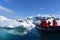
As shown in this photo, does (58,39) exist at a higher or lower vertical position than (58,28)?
lower

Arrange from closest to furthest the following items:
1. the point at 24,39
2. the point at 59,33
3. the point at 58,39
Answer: the point at 58,39 < the point at 59,33 < the point at 24,39

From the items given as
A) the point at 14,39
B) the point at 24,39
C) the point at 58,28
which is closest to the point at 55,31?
the point at 58,28

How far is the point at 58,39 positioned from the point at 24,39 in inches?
121

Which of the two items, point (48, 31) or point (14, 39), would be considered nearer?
point (48, 31)

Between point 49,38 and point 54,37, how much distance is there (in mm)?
433

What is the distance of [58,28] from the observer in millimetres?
11336

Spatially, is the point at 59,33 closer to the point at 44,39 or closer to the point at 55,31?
the point at 55,31

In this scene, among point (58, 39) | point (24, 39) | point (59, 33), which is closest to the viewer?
point (58, 39)

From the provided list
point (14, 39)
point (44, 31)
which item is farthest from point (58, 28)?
point (14, 39)

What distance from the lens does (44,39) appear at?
1109 centimetres

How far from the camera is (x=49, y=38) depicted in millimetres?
11289

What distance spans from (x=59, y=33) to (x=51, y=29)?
2.61ft

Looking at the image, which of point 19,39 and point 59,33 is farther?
point 19,39

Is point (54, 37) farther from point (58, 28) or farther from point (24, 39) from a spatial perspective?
point (24, 39)
